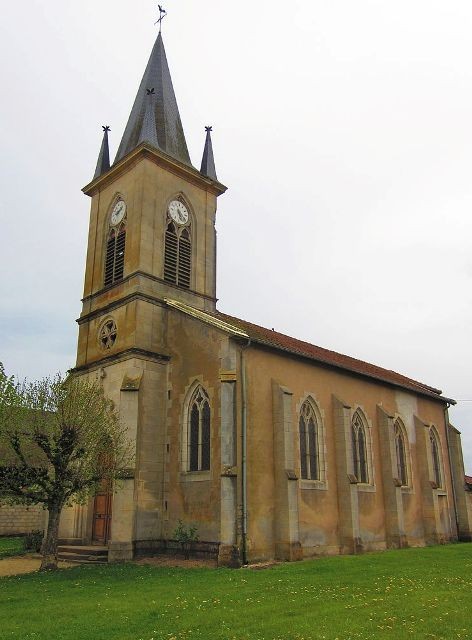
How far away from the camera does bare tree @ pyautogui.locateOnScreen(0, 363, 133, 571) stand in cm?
1794

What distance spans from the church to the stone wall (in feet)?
40.0

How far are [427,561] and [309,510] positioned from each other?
15.4ft

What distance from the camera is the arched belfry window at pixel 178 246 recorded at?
25.5 meters

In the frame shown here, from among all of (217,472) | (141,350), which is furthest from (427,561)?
(141,350)

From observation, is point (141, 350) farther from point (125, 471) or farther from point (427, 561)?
point (427, 561)

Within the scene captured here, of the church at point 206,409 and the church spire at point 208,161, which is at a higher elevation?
the church spire at point 208,161

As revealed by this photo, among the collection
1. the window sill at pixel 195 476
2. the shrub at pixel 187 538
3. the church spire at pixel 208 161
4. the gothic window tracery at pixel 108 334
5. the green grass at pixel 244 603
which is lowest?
the green grass at pixel 244 603

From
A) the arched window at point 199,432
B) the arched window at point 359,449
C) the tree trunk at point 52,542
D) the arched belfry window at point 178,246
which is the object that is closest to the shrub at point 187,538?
the arched window at point 199,432

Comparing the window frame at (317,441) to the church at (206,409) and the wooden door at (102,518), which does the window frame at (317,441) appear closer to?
the church at (206,409)

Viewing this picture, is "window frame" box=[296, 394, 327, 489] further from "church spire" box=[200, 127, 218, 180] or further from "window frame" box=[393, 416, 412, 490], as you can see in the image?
"church spire" box=[200, 127, 218, 180]

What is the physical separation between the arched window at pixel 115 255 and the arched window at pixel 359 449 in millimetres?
12612

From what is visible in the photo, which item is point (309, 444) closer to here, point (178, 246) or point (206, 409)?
point (206, 409)

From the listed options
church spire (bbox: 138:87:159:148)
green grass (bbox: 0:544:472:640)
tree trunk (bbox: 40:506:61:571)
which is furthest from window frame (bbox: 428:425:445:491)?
church spire (bbox: 138:87:159:148)

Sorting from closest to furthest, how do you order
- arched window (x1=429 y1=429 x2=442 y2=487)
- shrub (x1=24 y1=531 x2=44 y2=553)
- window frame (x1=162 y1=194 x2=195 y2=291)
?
shrub (x1=24 y1=531 x2=44 y2=553), window frame (x1=162 y1=194 x2=195 y2=291), arched window (x1=429 y1=429 x2=442 y2=487)
